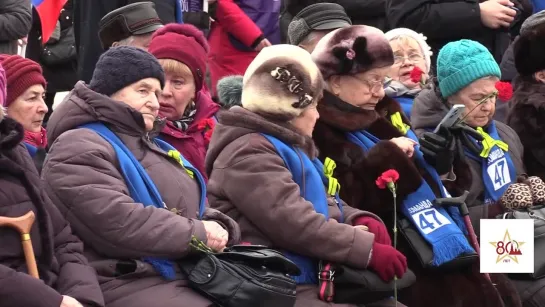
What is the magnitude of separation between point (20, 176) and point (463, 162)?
→ 9.34 ft

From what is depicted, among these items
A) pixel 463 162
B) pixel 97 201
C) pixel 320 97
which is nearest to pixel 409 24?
pixel 463 162

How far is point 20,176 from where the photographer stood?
472 centimetres

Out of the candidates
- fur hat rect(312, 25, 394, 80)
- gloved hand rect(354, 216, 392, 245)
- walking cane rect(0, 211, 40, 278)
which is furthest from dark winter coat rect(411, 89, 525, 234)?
walking cane rect(0, 211, 40, 278)

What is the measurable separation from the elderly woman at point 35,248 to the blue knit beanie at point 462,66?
2.80 metres

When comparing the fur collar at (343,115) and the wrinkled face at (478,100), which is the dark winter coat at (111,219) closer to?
the fur collar at (343,115)

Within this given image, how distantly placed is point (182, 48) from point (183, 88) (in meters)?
0.20

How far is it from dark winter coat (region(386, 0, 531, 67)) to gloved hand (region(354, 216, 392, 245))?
9.85 feet

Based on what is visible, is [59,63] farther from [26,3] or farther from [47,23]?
[26,3]

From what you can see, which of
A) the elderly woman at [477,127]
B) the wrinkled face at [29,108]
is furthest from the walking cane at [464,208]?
the wrinkled face at [29,108]

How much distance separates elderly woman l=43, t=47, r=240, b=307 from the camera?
5004 millimetres

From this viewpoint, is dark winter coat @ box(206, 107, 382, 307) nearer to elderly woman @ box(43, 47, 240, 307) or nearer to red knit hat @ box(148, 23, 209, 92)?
elderly woman @ box(43, 47, 240, 307)

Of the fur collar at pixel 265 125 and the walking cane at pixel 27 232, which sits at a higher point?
the walking cane at pixel 27 232

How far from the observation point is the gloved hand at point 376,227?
589 centimetres

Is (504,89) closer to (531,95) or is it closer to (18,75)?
(531,95)
